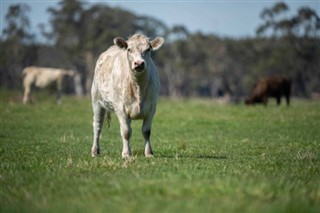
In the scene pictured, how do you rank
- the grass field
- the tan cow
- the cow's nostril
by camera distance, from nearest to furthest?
the grass field → the cow's nostril → the tan cow

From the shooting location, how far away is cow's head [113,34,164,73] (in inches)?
377

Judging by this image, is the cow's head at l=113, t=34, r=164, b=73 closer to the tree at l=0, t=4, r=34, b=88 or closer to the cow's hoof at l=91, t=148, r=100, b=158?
the cow's hoof at l=91, t=148, r=100, b=158

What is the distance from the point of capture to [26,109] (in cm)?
2566

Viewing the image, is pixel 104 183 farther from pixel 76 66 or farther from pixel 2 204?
pixel 76 66

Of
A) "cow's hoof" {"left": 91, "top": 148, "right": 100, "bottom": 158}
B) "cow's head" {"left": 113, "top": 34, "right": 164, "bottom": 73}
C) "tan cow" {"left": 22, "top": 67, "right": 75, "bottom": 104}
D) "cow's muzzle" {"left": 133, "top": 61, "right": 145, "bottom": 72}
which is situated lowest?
"cow's hoof" {"left": 91, "top": 148, "right": 100, "bottom": 158}

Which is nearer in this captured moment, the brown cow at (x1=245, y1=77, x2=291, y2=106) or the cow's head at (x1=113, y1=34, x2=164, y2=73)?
the cow's head at (x1=113, y1=34, x2=164, y2=73)

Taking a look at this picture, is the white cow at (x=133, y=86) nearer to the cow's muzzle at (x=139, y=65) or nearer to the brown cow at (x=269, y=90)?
the cow's muzzle at (x=139, y=65)

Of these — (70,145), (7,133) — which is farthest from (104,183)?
(7,133)

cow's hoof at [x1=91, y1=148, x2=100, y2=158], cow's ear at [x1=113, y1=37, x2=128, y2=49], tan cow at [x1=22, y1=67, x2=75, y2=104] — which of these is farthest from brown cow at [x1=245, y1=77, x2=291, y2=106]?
cow's ear at [x1=113, y1=37, x2=128, y2=49]

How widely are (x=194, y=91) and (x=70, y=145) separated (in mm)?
85083

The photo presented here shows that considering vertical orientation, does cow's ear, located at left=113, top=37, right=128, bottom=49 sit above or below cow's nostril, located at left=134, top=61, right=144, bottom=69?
above

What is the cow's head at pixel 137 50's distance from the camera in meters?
9.58

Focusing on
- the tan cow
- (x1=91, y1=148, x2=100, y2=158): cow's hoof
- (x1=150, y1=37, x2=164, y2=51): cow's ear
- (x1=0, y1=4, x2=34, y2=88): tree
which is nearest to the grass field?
(x1=91, y1=148, x2=100, y2=158): cow's hoof

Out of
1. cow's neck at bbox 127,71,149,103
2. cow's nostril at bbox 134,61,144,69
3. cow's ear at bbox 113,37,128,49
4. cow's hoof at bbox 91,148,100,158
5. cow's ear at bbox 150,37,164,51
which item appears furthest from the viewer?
cow's hoof at bbox 91,148,100,158
